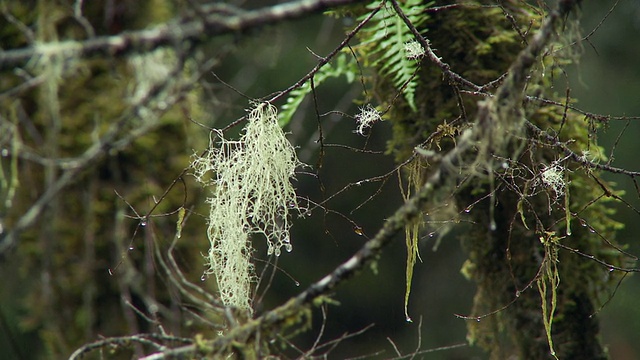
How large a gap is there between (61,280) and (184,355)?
1.70m

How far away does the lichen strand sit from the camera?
1.83 m

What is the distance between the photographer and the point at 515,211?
1854mm

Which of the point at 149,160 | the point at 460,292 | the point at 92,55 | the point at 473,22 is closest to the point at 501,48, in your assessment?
the point at 473,22

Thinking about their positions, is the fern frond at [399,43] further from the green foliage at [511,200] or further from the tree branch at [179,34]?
the tree branch at [179,34]

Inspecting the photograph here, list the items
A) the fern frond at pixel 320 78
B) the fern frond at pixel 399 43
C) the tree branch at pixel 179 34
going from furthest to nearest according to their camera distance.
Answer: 1. the fern frond at pixel 320 78
2. the fern frond at pixel 399 43
3. the tree branch at pixel 179 34

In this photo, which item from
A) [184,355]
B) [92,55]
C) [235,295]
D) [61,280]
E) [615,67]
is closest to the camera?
[92,55]

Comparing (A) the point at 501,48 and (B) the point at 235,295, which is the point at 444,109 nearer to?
(A) the point at 501,48

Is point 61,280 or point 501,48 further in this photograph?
point 61,280

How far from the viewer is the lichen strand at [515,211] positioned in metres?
1.83

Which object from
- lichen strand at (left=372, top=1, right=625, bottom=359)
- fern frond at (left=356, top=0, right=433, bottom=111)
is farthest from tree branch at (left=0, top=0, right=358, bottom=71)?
lichen strand at (left=372, top=1, right=625, bottom=359)

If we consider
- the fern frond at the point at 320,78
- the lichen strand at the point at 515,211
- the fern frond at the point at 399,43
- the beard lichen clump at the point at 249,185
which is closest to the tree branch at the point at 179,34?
the beard lichen clump at the point at 249,185

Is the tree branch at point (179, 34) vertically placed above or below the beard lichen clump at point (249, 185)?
above

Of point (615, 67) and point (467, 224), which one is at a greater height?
point (615, 67)

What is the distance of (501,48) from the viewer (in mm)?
1903
